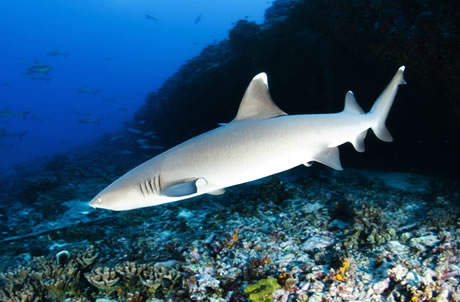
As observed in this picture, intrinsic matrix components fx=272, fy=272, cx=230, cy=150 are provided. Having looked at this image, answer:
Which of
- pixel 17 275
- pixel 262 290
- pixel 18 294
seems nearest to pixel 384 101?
pixel 262 290

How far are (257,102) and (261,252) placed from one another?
9.93 ft

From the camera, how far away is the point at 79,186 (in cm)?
1391

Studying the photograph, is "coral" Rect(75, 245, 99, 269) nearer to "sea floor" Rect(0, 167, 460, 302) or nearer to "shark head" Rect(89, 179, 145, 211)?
"sea floor" Rect(0, 167, 460, 302)

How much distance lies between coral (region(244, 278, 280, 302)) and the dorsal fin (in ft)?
7.56

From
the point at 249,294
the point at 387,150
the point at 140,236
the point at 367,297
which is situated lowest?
the point at 367,297

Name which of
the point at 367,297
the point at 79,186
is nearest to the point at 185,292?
the point at 367,297

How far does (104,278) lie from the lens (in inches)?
164

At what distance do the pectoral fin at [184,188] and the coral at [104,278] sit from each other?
8.04 ft

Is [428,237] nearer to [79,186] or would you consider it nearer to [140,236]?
[140,236]

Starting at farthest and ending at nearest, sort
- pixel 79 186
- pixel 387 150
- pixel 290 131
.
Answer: pixel 79 186 < pixel 387 150 < pixel 290 131

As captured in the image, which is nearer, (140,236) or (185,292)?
(185,292)

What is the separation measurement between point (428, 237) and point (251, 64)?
38.6ft

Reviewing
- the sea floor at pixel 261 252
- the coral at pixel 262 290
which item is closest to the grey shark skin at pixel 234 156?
the coral at pixel 262 290

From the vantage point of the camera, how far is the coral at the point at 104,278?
4.15 m
